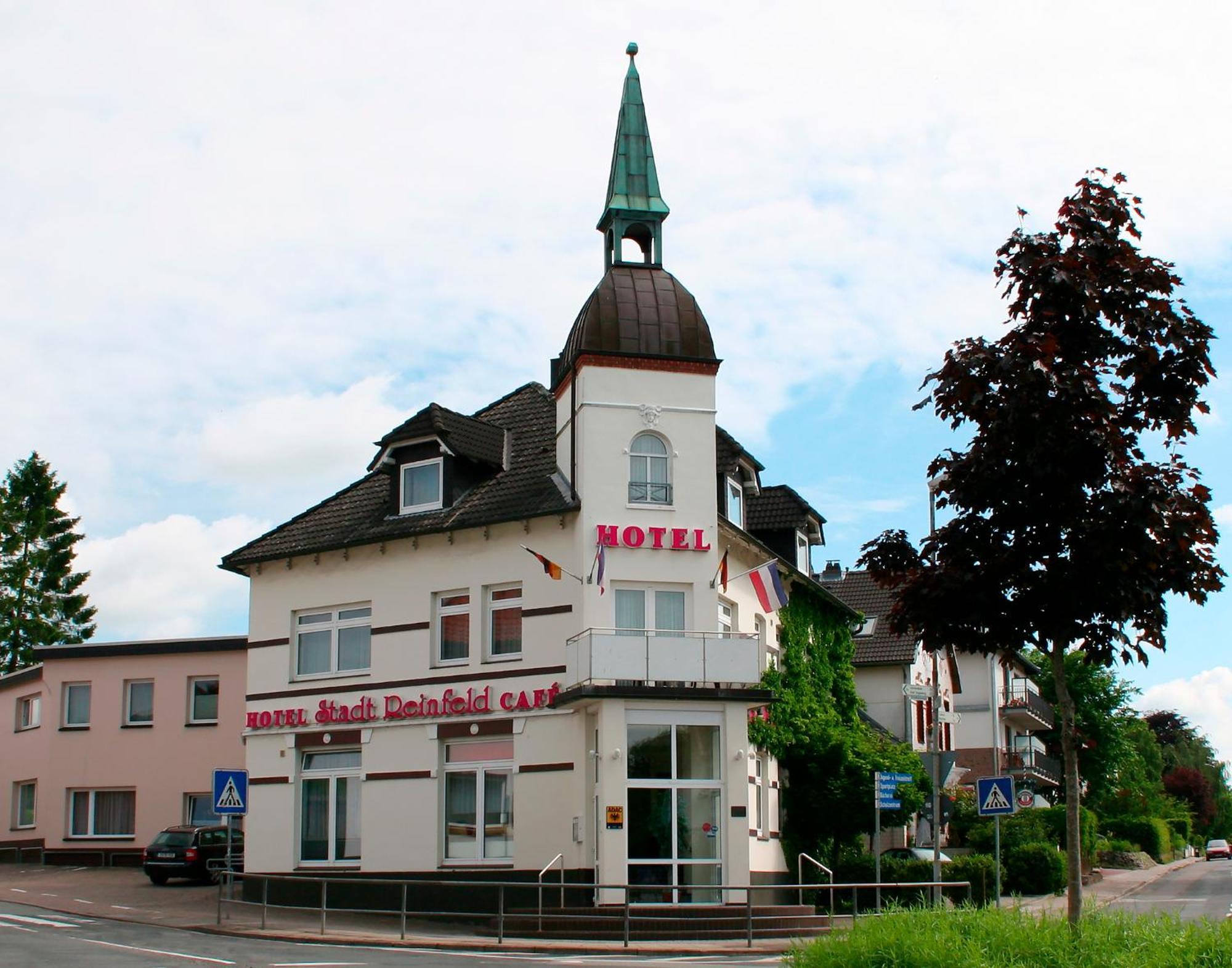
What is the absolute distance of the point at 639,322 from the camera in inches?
1128

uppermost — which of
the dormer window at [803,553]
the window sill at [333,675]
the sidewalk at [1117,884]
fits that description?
Answer: the dormer window at [803,553]

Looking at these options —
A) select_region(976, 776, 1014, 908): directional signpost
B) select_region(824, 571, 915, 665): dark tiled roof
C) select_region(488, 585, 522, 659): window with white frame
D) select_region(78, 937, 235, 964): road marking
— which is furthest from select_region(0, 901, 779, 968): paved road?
select_region(824, 571, 915, 665): dark tiled roof

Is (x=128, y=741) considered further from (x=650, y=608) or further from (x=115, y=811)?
(x=650, y=608)

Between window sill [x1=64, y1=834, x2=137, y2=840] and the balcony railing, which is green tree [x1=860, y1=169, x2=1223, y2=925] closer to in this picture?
the balcony railing

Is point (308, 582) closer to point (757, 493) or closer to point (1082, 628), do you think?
point (757, 493)


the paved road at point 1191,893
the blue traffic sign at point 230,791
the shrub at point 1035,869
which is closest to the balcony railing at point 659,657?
the blue traffic sign at point 230,791

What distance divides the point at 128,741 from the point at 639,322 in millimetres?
19849

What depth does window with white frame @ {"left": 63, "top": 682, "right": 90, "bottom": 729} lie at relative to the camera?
40.7 metres

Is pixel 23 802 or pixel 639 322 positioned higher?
pixel 639 322

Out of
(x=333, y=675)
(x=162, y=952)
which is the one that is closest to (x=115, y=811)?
(x=333, y=675)

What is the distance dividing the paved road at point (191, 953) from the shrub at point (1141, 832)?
169 ft

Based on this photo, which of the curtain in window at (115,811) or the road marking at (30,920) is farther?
the curtain in window at (115,811)

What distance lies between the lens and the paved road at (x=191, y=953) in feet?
58.0

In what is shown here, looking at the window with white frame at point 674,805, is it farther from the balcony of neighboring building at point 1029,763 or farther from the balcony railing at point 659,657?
the balcony of neighboring building at point 1029,763
